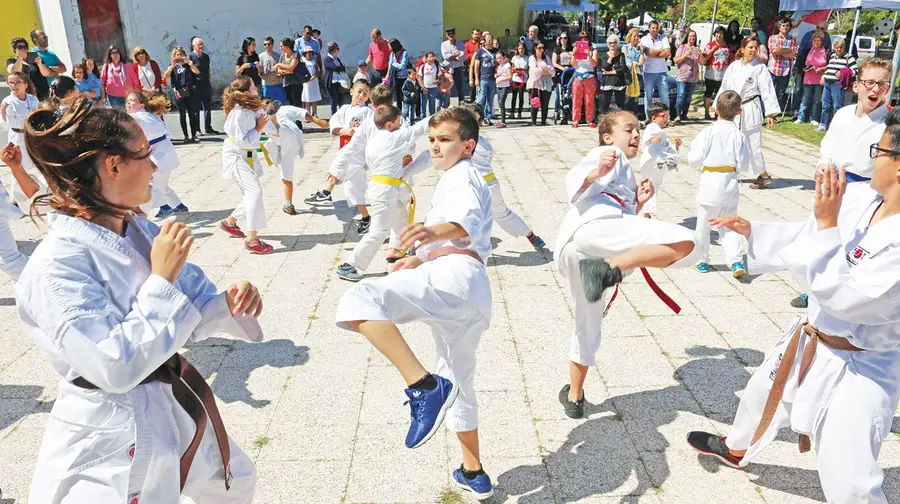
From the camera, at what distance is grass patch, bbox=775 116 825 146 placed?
1288cm

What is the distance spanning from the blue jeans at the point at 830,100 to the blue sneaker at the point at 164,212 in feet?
40.0

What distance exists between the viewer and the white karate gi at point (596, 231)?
3336mm

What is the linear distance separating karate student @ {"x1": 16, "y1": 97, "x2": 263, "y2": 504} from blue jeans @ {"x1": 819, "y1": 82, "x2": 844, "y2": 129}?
45.5 ft

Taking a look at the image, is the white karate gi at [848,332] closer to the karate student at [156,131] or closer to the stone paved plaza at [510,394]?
the stone paved plaza at [510,394]

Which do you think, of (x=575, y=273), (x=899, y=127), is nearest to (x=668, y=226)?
(x=575, y=273)

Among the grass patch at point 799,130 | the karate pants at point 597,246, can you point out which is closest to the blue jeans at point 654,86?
the grass patch at point 799,130

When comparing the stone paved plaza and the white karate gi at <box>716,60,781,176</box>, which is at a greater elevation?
the white karate gi at <box>716,60,781,176</box>

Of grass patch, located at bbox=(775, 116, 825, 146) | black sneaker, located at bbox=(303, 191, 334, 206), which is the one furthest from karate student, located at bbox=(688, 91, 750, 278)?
grass patch, located at bbox=(775, 116, 825, 146)

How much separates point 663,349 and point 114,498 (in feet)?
12.9

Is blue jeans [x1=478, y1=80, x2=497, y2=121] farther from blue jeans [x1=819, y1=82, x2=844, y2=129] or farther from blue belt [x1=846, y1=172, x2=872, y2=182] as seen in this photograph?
blue belt [x1=846, y1=172, x2=872, y2=182]

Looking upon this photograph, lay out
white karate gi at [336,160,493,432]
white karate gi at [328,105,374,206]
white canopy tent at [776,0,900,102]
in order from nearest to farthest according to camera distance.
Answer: white karate gi at [336,160,493,432]
white karate gi at [328,105,374,206]
white canopy tent at [776,0,900,102]

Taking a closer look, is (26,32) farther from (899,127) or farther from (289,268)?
(899,127)

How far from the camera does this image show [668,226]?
10.7 feet

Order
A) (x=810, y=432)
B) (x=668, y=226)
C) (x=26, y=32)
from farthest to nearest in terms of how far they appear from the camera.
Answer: (x=26, y=32) → (x=668, y=226) → (x=810, y=432)
